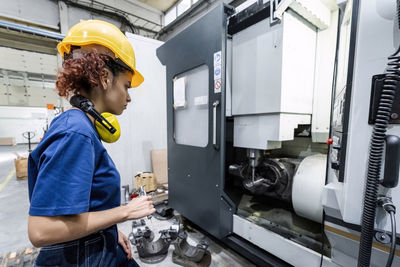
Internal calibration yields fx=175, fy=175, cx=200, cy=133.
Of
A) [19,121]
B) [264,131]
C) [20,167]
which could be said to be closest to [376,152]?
[264,131]

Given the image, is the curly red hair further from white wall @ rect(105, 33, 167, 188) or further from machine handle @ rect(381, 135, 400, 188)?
white wall @ rect(105, 33, 167, 188)

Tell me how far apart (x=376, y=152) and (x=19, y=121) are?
38.2 feet

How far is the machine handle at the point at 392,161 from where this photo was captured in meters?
0.51

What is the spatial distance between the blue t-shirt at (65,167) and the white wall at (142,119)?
217cm

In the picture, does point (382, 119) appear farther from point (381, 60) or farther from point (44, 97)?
point (44, 97)

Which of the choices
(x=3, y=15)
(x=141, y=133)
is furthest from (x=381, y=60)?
(x=3, y=15)

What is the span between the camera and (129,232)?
Result: 198cm

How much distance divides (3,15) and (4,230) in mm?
4285

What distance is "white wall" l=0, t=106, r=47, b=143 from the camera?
25.4 feet

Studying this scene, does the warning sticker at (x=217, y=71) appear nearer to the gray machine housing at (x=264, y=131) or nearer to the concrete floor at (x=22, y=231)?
the gray machine housing at (x=264, y=131)

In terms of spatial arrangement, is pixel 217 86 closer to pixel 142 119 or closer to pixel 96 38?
pixel 96 38

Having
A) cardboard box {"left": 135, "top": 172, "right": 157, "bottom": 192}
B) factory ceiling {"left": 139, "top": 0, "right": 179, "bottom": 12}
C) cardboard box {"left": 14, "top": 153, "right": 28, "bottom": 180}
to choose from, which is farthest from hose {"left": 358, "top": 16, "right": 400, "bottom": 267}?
cardboard box {"left": 14, "top": 153, "right": 28, "bottom": 180}

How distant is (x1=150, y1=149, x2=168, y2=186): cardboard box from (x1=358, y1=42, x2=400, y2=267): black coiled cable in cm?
270

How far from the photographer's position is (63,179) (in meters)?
0.51
